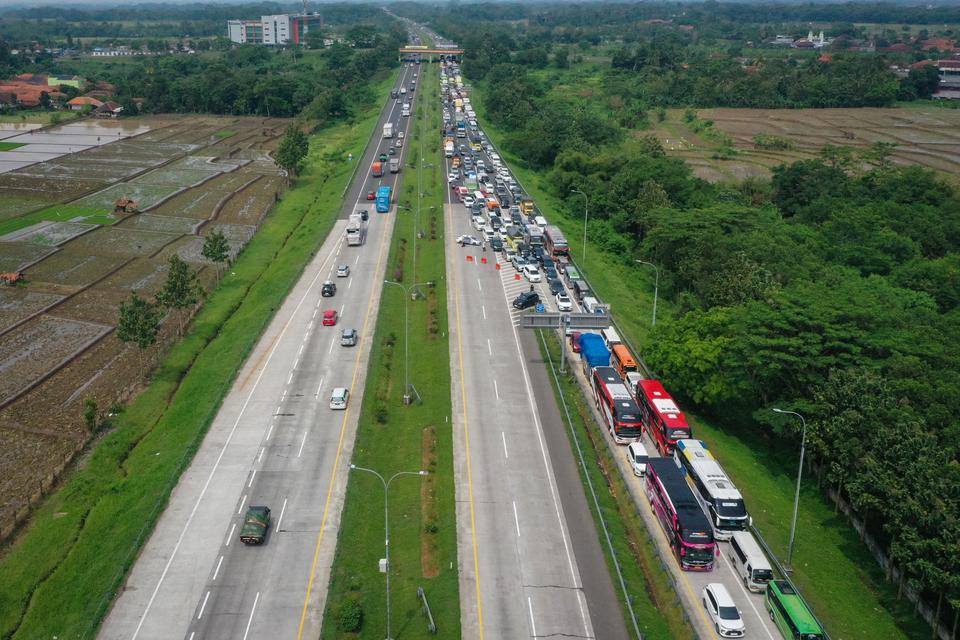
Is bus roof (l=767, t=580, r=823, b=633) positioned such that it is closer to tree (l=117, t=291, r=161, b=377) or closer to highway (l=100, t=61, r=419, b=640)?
highway (l=100, t=61, r=419, b=640)

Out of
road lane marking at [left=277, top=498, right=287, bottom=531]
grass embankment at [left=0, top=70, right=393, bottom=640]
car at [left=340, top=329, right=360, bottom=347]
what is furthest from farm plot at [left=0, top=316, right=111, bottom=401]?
road lane marking at [left=277, top=498, right=287, bottom=531]

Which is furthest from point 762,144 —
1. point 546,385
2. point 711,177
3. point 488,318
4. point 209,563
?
point 209,563

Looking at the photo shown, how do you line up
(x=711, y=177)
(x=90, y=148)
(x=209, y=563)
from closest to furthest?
(x=209, y=563), (x=711, y=177), (x=90, y=148)

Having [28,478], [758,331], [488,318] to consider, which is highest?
[758,331]

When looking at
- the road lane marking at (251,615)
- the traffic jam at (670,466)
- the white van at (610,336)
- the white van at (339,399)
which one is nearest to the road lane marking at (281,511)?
the road lane marking at (251,615)

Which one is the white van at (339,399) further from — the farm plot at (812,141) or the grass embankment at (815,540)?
the farm plot at (812,141)

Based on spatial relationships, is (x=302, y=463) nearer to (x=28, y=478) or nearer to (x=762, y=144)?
(x=28, y=478)
